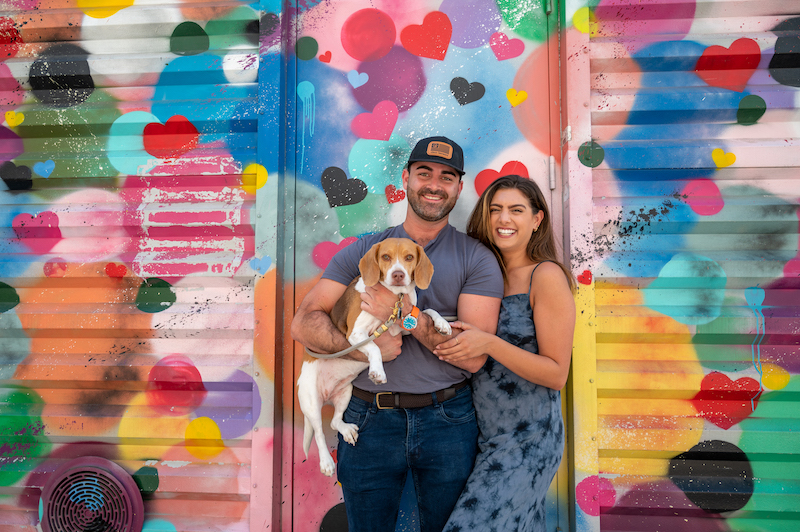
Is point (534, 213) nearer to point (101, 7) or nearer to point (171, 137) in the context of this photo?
point (171, 137)

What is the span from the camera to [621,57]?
221 centimetres

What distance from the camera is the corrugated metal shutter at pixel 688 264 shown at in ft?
6.82

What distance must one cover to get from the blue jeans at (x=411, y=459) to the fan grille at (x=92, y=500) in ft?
4.64

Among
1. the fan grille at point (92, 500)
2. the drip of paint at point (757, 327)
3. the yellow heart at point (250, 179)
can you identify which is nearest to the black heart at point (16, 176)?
the yellow heart at point (250, 179)

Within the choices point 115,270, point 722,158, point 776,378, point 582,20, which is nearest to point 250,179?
point 115,270

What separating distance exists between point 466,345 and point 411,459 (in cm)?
54

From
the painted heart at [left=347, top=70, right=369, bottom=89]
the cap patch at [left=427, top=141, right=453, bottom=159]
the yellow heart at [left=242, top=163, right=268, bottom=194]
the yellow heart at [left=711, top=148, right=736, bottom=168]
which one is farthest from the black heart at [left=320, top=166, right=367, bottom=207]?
the yellow heart at [left=711, top=148, right=736, bottom=168]

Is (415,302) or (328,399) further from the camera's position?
(328,399)

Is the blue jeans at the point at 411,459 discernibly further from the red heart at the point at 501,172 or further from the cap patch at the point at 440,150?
the red heart at the point at 501,172

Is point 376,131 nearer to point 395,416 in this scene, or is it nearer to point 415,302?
point 415,302

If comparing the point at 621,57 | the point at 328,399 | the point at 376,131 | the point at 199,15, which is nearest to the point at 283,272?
the point at 328,399

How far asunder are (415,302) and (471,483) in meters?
0.77

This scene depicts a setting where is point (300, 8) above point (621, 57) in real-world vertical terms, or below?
above

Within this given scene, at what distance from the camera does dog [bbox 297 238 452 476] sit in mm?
1668
